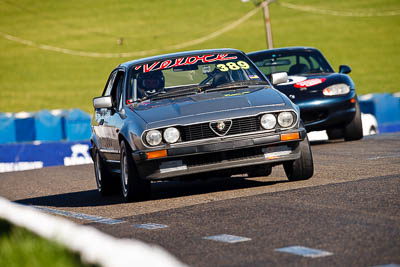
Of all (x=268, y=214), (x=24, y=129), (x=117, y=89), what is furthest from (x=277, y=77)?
(x=24, y=129)

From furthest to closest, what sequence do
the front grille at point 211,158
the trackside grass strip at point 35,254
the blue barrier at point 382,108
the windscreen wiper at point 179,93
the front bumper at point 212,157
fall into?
the blue barrier at point 382,108 < the windscreen wiper at point 179,93 < the front grille at point 211,158 < the front bumper at point 212,157 < the trackside grass strip at point 35,254

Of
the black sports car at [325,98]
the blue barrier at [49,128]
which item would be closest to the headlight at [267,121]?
the black sports car at [325,98]

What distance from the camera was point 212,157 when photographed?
905 cm

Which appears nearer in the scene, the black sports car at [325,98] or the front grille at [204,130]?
the front grille at [204,130]

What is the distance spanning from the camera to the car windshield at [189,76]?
10102 millimetres

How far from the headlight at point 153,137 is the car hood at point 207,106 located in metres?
0.07

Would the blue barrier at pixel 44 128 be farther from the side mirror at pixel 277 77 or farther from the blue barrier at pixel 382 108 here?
the side mirror at pixel 277 77

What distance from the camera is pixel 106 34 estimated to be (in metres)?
67.7

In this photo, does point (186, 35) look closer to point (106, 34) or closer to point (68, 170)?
point (106, 34)

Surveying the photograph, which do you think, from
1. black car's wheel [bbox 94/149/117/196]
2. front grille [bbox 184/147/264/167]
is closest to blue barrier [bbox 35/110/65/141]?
black car's wheel [bbox 94/149/117/196]

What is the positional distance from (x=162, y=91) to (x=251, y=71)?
3.64 feet

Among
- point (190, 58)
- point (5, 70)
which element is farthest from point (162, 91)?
point (5, 70)

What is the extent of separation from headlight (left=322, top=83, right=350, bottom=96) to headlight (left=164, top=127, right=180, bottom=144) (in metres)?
6.83

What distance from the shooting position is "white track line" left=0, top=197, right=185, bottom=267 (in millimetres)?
3949
